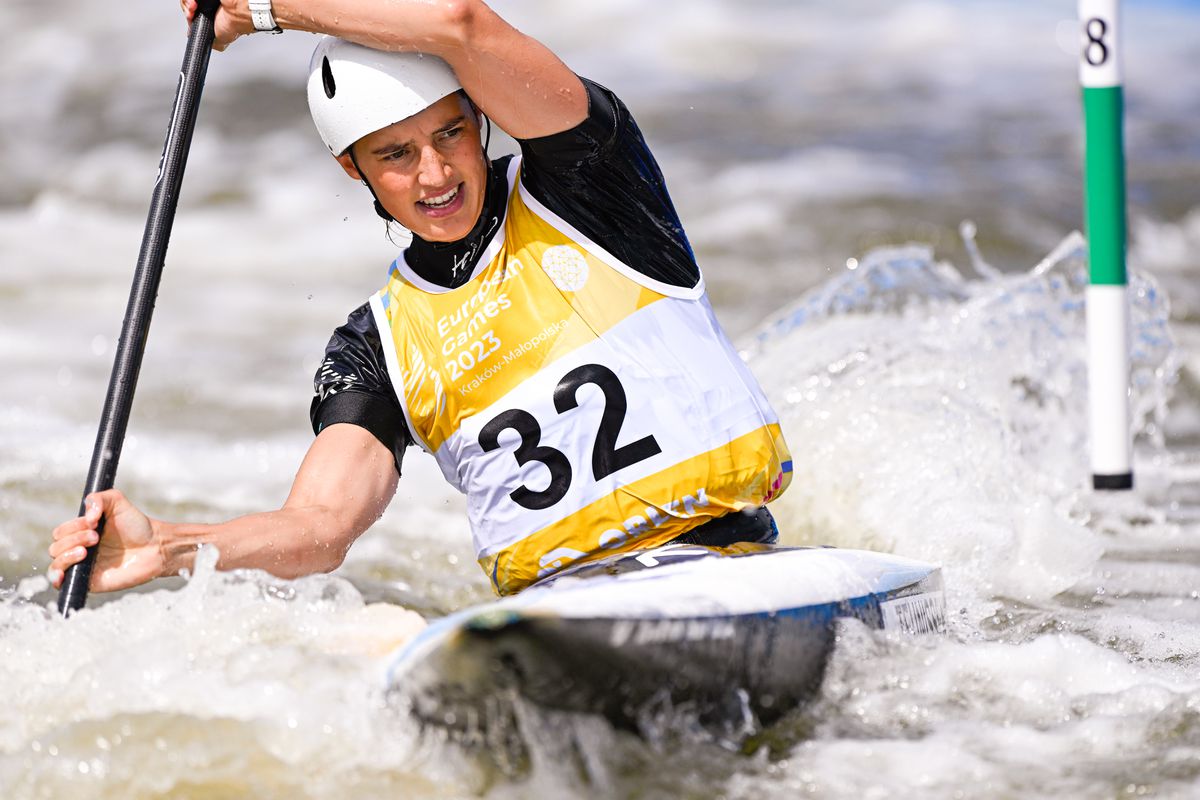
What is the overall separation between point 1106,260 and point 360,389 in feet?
7.80

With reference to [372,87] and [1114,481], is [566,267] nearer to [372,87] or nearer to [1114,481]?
[372,87]

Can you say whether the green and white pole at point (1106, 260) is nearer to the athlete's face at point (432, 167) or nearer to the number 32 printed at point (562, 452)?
the number 32 printed at point (562, 452)

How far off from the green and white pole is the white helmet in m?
2.28

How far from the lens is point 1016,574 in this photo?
3.93 metres

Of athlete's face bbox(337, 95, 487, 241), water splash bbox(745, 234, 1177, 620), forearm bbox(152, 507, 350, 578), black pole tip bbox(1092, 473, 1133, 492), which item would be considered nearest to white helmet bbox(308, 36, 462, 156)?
athlete's face bbox(337, 95, 487, 241)

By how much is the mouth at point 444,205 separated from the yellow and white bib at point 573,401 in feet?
0.42

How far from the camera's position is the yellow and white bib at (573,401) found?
2.77 m

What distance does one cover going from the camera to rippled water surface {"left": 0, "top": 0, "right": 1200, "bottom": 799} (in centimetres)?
236

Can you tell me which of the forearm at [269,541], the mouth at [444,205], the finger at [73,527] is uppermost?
the mouth at [444,205]

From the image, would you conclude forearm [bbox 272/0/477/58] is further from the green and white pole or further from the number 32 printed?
the green and white pole

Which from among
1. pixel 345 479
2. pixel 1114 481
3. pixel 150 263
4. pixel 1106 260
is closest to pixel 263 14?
pixel 150 263

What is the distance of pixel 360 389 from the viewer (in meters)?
2.92

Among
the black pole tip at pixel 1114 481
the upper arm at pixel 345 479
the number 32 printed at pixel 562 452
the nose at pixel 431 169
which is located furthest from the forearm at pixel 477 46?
the black pole tip at pixel 1114 481

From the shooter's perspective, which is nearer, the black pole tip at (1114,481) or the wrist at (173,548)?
the wrist at (173,548)
